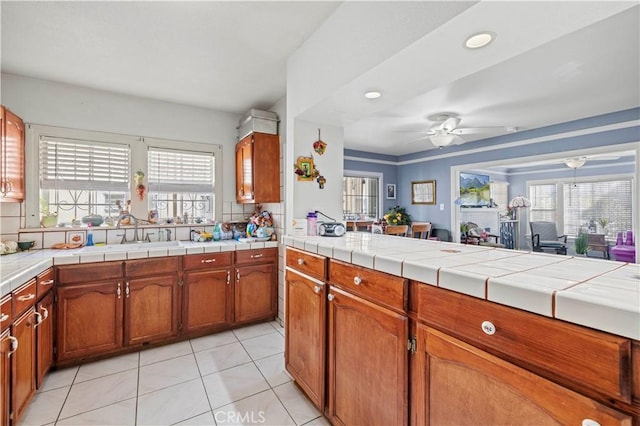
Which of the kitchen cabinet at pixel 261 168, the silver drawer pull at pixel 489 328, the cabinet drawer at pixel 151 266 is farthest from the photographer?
the kitchen cabinet at pixel 261 168

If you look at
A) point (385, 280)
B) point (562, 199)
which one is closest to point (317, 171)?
point (385, 280)

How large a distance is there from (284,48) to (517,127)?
3.93 meters

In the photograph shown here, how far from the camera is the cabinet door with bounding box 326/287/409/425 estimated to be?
1146 mm

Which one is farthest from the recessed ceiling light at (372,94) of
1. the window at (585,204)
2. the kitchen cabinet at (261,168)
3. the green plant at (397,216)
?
the window at (585,204)

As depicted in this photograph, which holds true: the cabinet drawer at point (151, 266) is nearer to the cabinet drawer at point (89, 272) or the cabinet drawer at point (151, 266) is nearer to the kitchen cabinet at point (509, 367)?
the cabinet drawer at point (89, 272)

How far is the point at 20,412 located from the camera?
158 centimetres

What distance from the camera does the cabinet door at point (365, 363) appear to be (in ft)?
3.76

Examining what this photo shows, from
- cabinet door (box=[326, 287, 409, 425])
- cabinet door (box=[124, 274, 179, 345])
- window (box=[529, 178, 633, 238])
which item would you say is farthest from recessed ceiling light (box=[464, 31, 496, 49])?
window (box=[529, 178, 633, 238])

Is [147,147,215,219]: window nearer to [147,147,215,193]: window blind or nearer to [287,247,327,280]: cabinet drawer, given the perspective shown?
[147,147,215,193]: window blind

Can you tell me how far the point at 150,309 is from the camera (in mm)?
2467

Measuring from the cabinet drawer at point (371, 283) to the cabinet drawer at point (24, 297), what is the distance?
167 cm

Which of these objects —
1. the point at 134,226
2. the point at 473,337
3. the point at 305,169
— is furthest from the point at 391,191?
the point at 473,337

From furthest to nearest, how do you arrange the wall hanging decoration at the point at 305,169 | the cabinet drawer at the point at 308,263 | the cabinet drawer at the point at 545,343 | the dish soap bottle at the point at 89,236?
the dish soap bottle at the point at 89,236
the wall hanging decoration at the point at 305,169
the cabinet drawer at the point at 308,263
the cabinet drawer at the point at 545,343

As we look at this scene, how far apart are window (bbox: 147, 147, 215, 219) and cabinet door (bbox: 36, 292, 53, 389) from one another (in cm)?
132
